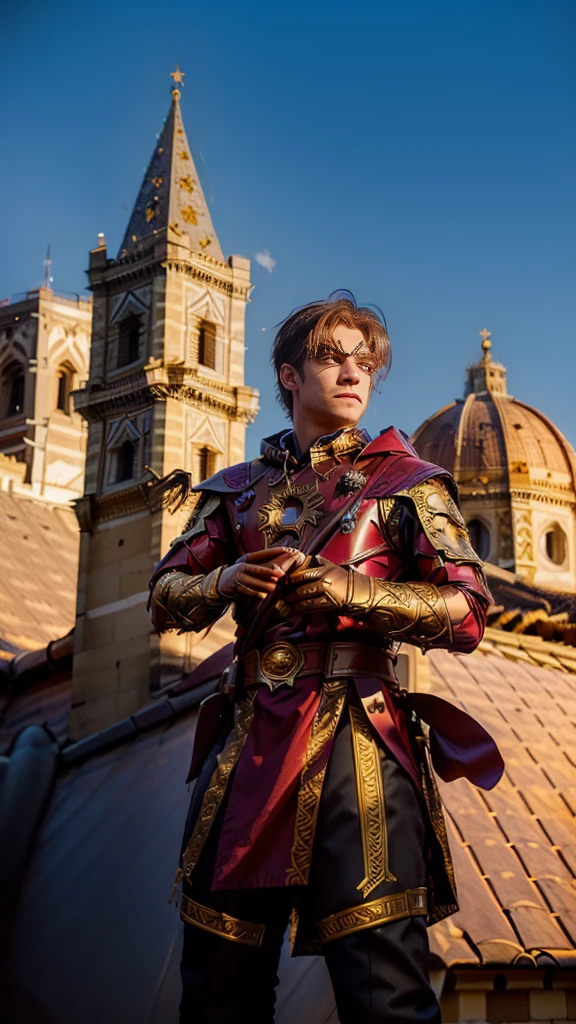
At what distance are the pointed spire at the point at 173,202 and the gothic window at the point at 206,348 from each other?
1019 mm

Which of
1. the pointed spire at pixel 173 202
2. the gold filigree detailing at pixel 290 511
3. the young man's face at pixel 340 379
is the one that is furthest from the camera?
the pointed spire at pixel 173 202

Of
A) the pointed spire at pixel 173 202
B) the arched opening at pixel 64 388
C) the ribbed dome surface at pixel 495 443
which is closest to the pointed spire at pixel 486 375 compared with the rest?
the ribbed dome surface at pixel 495 443

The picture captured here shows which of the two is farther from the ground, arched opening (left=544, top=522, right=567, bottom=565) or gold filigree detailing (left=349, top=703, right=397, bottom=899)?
arched opening (left=544, top=522, right=567, bottom=565)

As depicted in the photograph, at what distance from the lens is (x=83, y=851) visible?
28.0 feet

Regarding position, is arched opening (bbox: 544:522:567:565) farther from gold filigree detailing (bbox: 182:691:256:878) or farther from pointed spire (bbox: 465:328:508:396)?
gold filigree detailing (bbox: 182:691:256:878)

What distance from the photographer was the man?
10.1ft

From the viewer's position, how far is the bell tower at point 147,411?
1255 cm

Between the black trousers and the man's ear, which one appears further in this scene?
the man's ear

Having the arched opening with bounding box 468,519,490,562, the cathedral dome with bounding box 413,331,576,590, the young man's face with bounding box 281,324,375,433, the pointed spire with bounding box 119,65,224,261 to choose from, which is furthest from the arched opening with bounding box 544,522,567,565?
the young man's face with bounding box 281,324,375,433

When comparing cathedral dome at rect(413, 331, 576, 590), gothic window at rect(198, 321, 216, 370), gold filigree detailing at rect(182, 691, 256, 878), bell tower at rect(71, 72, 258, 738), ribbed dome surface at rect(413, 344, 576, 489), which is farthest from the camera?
ribbed dome surface at rect(413, 344, 576, 489)

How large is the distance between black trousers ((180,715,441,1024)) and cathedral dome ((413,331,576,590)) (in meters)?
31.6

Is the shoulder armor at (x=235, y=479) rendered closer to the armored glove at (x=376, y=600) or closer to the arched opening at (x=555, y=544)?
the armored glove at (x=376, y=600)

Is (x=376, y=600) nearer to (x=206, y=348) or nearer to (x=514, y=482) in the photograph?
(x=206, y=348)

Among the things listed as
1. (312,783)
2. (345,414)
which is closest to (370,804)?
(312,783)
